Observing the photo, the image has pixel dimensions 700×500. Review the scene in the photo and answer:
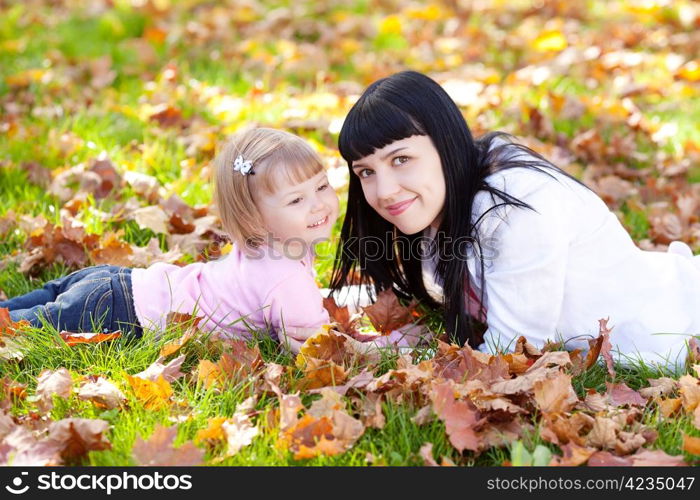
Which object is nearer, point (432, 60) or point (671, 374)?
point (671, 374)

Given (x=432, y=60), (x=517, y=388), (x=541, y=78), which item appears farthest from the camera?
(x=432, y=60)

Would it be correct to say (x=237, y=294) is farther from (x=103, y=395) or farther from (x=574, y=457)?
→ (x=574, y=457)

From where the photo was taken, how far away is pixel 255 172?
2840 mm

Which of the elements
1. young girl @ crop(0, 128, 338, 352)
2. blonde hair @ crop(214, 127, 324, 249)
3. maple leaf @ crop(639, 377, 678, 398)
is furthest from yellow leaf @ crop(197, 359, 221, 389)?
maple leaf @ crop(639, 377, 678, 398)

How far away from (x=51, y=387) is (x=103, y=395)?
17cm

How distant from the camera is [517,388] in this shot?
7.54ft

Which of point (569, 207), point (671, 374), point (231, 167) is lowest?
point (671, 374)

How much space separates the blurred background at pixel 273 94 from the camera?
3.71 m

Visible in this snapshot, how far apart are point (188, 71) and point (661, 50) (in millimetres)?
3648

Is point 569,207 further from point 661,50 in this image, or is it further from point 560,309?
point 661,50

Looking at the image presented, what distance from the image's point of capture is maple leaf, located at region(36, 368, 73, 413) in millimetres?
2322

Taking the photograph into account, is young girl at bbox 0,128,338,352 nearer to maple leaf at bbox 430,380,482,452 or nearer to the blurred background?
the blurred background

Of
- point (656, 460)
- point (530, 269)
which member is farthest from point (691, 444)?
point (530, 269)

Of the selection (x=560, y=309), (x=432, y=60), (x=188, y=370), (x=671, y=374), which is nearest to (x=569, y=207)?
(x=560, y=309)
